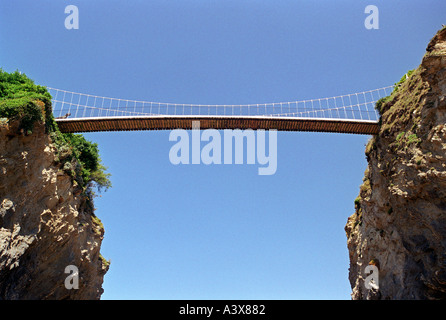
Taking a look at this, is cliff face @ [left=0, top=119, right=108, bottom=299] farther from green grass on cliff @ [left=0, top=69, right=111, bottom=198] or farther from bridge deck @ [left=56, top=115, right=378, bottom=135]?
bridge deck @ [left=56, top=115, right=378, bottom=135]

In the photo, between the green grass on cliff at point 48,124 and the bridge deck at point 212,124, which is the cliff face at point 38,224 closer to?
the green grass on cliff at point 48,124

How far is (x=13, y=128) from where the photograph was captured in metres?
17.6

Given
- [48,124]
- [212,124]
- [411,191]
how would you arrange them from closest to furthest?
[411,191], [48,124], [212,124]

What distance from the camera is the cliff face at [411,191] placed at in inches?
608

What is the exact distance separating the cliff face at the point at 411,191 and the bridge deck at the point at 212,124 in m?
2.46

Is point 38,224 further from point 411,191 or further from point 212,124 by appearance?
point 411,191

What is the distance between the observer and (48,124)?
2075cm

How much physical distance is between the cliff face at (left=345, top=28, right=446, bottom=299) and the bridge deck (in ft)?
8.09

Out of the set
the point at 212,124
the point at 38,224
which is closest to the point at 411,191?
the point at 212,124

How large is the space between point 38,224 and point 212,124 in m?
12.2

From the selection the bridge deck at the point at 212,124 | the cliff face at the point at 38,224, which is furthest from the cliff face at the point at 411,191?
the cliff face at the point at 38,224
